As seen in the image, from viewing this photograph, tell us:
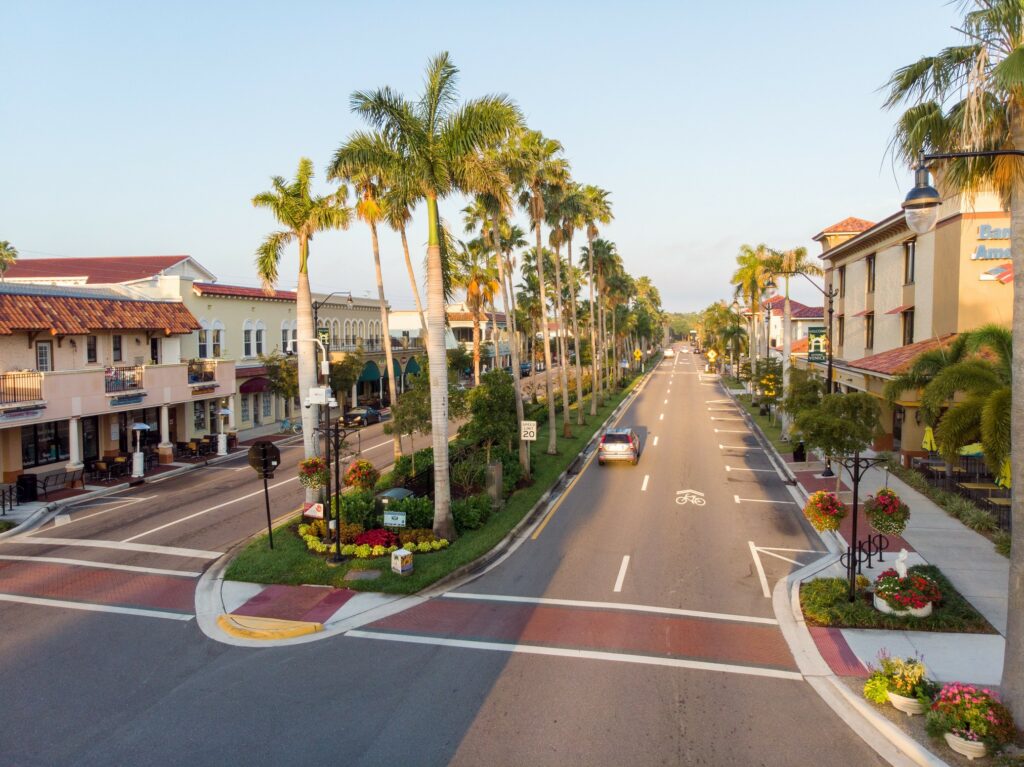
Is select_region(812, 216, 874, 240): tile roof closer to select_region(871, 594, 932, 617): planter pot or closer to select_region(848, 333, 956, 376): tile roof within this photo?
select_region(848, 333, 956, 376): tile roof

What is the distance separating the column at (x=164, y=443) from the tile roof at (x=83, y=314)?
4033 mm

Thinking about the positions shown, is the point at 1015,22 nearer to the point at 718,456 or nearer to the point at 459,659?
the point at 459,659

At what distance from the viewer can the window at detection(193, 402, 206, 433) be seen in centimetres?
3903

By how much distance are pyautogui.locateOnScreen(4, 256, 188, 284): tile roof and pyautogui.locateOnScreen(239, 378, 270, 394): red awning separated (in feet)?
43.9

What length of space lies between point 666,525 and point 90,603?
14.4 m

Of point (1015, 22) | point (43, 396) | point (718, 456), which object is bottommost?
point (718, 456)

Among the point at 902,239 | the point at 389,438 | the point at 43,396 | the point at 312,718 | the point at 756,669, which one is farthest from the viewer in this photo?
the point at 389,438

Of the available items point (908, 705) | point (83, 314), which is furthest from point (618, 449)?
point (83, 314)

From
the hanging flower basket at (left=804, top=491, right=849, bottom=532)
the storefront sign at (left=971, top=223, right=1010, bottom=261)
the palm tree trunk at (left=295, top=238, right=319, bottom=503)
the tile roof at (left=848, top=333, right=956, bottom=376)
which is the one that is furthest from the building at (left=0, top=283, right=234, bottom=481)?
the storefront sign at (left=971, top=223, right=1010, bottom=261)

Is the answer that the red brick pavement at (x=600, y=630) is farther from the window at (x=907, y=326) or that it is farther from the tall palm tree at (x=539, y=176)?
the window at (x=907, y=326)

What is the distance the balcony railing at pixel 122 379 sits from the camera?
30.2 m

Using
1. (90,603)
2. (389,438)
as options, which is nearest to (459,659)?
(90,603)

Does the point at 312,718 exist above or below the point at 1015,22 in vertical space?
below

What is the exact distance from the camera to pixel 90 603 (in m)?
14.9
